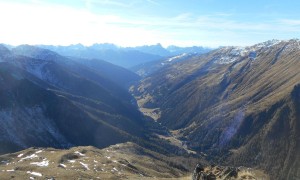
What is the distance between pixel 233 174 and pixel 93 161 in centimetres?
10917

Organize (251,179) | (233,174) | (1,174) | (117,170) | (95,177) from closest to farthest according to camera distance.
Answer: (251,179)
(233,174)
(1,174)
(95,177)
(117,170)

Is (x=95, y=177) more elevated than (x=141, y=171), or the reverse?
(x=95, y=177)

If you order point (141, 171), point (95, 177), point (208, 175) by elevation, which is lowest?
point (141, 171)

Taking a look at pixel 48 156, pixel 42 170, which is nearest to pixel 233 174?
pixel 42 170

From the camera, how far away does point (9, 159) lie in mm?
189125

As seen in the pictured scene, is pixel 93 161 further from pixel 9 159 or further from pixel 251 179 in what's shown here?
pixel 251 179

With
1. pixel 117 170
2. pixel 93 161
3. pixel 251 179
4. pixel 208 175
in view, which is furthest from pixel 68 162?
pixel 251 179

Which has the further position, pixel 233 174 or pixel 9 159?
pixel 9 159

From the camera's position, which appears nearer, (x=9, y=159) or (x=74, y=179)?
(x=74, y=179)

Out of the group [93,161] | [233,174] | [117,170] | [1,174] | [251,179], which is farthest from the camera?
[93,161]

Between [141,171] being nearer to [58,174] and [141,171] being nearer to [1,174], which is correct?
[58,174]

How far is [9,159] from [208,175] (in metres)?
126

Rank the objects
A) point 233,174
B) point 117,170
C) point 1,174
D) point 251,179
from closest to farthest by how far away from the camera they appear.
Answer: point 251,179 → point 233,174 → point 1,174 → point 117,170

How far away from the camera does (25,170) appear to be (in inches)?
6181
